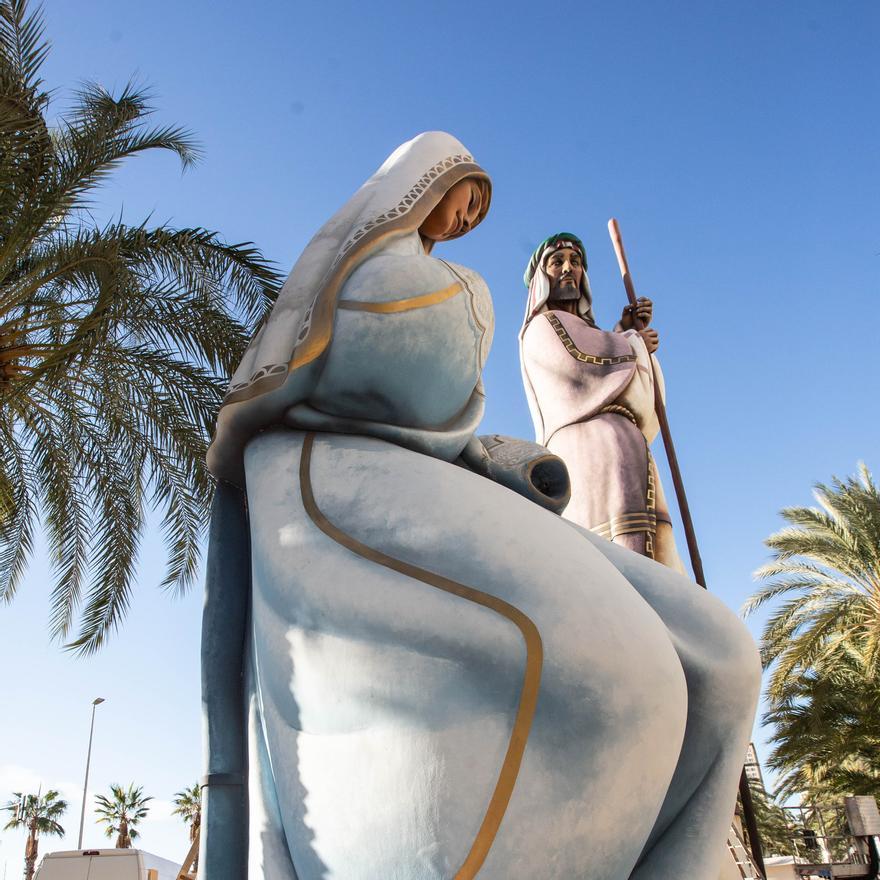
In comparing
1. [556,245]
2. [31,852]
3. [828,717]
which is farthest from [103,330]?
[31,852]

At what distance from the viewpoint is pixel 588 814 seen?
2.03m

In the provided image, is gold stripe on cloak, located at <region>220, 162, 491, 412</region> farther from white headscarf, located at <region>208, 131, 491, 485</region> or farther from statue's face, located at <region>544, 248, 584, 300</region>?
statue's face, located at <region>544, 248, 584, 300</region>

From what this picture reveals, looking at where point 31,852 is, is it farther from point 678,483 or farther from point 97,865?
point 678,483

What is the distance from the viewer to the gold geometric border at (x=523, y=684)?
1963 millimetres

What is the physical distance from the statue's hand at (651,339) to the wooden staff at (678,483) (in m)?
0.08

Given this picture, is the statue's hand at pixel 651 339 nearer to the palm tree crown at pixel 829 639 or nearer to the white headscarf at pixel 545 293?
the white headscarf at pixel 545 293

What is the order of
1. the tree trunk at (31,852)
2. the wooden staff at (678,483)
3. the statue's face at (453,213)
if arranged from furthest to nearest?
1. the tree trunk at (31,852)
2. the wooden staff at (678,483)
3. the statue's face at (453,213)

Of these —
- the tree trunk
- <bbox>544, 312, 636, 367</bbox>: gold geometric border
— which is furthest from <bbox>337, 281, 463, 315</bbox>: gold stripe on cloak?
the tree trunk

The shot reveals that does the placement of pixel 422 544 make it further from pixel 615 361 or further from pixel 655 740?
pixel 615 361

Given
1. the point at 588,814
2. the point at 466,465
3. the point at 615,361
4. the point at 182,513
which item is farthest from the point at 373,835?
the point at 182,513

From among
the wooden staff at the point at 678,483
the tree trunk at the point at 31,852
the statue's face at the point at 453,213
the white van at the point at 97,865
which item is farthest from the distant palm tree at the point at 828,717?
the tree trunk at the point at 31,852

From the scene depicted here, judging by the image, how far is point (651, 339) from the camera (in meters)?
5.82

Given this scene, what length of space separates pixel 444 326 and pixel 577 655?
0.99 meters

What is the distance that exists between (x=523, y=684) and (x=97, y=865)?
14.3m
